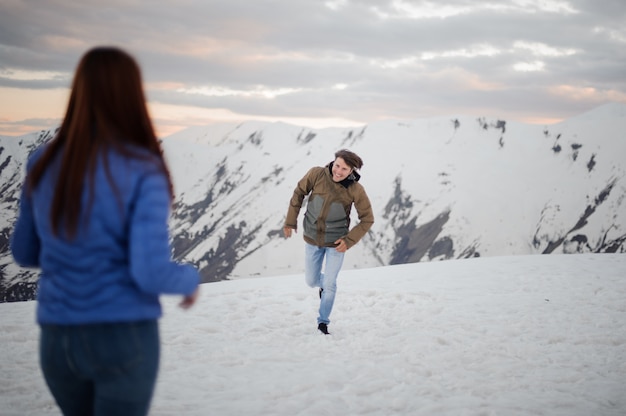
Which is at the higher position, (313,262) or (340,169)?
(340,169)

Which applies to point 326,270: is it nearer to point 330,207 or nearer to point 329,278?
point 329,278

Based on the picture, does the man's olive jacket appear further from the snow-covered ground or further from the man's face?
the snow-covered ground

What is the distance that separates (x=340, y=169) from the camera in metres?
7.68

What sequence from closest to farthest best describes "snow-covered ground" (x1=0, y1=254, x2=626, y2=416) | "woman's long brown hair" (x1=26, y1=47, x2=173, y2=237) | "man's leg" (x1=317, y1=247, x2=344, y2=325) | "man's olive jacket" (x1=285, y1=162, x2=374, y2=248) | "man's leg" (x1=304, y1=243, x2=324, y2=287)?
"woman's long brown hair" (x1=26, y1=47, x2=173, y2=237), "snow-covered ground" (x1=0, y1=254, x2=626, y2=416), "man's olive jacket" (x1=285, y1=162, x2=374, y2=248), "man's leg" (x1=317, y1=247, x2=344, y2=325), "man's leg" (x1=304, y1=243, x2=324, y2=287)

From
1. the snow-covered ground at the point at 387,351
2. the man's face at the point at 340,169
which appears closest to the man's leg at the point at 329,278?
the snow-covered ground at the point at 387,351

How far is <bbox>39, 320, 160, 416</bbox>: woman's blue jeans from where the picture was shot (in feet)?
7.00

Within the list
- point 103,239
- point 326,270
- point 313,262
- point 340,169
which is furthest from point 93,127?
point 326,270

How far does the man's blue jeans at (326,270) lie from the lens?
26.0 feet

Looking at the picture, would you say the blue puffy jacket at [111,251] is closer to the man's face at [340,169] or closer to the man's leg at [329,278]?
the man's face at [340,169]

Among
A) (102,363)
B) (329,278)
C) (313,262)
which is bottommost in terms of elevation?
(329,278)

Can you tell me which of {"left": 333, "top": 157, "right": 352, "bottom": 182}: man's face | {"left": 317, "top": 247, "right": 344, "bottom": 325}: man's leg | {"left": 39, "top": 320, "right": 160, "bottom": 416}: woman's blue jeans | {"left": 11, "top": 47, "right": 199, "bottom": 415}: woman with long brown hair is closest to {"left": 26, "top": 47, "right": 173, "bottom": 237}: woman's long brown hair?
{"left": 11, "top": 47, "right": 199, "bottom": 415}: woman with long brown hair

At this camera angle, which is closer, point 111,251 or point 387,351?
point 111,251

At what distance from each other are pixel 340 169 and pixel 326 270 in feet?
5.44

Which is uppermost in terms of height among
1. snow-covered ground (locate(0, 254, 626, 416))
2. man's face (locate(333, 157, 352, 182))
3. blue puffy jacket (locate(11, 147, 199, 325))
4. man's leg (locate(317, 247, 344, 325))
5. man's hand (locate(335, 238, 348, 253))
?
man's face (locate(333, 157, 352, 182))
